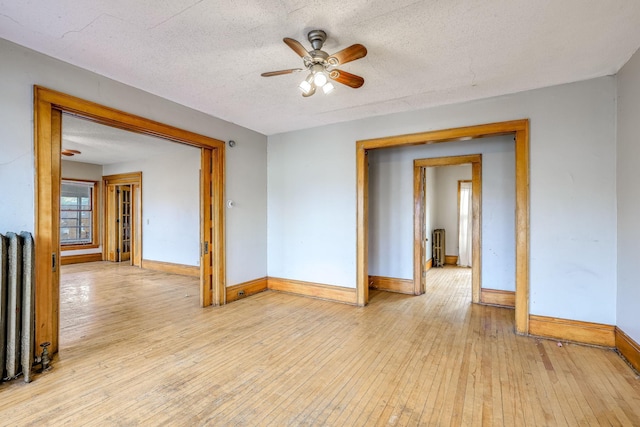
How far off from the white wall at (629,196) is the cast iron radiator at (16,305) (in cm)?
483

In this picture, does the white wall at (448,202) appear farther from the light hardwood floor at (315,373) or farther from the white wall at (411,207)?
the light hardwood floor at (315,373)

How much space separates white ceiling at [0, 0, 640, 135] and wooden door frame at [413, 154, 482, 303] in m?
1.44

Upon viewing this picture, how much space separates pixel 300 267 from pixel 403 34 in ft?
11.4

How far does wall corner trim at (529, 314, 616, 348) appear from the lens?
111 inches

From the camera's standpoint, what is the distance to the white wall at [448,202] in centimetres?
757

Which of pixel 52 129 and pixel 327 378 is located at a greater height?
pixel 52 129

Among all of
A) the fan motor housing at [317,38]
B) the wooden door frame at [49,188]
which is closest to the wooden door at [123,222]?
the wooden door frame at [49,188]

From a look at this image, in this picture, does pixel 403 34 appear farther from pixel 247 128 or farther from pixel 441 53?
pixel 247 128

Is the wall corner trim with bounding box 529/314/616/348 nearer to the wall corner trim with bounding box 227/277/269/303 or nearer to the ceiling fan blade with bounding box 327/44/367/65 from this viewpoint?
the ceiling fan blade with bounding box 327/44/367/65

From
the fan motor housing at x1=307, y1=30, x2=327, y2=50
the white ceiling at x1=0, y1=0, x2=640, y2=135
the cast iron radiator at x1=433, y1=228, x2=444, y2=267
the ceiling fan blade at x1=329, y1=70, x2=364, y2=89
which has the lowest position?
the cast iron radiator at x1=433, y1=228, x2=444, y2=267

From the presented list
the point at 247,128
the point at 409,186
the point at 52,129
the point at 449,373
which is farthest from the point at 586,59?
the point at 52,129

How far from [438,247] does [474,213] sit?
116 inches

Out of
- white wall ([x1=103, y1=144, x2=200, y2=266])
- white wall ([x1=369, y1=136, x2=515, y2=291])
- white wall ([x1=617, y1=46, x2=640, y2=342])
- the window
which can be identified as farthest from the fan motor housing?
the window

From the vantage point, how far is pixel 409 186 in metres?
4.88
